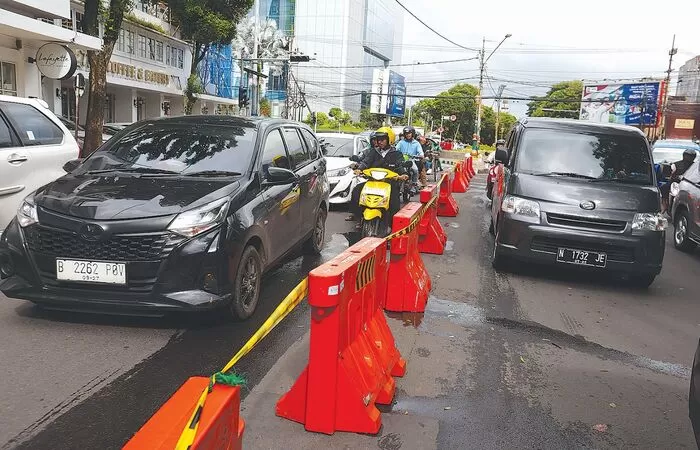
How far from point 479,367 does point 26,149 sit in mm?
5344

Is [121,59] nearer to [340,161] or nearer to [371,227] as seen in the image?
[340,161]

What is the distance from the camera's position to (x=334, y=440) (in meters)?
3.06

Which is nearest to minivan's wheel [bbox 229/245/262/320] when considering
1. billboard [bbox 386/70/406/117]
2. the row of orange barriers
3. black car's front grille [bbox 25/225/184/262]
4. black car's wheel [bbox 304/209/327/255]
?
black car's front grille [bbox 25/225/184/262]

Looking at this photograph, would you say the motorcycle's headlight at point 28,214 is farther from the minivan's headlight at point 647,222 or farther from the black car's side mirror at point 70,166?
the minivan's headlight at point 647,222

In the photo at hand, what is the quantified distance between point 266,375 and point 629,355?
2978 mm

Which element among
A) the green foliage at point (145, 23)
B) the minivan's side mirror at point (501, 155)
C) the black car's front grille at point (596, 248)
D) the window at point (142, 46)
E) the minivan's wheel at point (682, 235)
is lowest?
the minivan's wheel at point (682, 235)

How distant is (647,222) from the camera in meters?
6.52

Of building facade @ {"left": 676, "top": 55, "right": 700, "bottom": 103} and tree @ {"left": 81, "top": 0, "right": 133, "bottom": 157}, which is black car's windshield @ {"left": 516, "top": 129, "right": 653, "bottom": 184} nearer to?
tree @ {"left": 81, "top": 0, "right": 133, "bottom": 157}

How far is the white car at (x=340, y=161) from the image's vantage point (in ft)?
38.1

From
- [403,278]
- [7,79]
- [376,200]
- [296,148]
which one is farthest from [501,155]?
[7,79]

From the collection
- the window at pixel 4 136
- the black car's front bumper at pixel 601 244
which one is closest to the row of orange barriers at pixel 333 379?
the black car's front bumper at pixel 601 244

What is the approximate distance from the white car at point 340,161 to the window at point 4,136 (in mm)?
5257

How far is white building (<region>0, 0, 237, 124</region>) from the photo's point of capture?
14852 millimetres

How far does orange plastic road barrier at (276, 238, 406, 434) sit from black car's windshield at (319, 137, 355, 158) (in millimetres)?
9982
